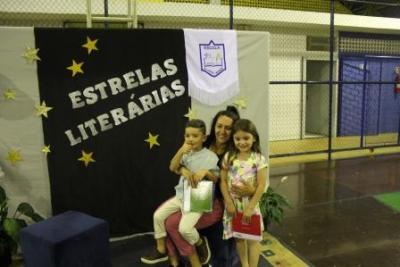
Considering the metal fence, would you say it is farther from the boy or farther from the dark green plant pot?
the dark green plant pot

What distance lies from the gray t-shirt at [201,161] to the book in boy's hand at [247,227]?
13.7 inches

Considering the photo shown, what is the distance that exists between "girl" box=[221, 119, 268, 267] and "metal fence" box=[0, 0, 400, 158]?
15.6 ft

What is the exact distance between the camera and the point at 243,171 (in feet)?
8.03

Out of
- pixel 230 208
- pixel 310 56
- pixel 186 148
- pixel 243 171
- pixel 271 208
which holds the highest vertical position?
pixel 310 56

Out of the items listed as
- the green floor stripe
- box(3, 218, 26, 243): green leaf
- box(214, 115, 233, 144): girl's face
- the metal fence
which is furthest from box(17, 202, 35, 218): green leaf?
the metal fence

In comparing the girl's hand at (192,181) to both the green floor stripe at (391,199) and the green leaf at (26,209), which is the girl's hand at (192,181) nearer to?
the green leaf at (26,209)

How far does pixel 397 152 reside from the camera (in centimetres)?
742

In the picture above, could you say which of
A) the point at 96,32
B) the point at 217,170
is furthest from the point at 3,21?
the point at 217,170

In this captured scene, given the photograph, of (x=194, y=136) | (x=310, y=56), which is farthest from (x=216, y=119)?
(x=310, y=56)

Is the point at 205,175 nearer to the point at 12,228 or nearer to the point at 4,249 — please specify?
the point at 12,228

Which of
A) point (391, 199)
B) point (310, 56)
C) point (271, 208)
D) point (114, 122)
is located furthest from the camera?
point (310, 56)

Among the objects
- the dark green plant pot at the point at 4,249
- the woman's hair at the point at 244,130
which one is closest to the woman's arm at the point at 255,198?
the woman's hair at the point at 244,130

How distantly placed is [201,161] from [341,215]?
236cm

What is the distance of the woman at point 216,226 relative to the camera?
8.36ft
